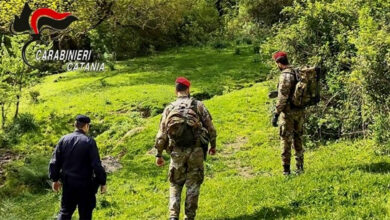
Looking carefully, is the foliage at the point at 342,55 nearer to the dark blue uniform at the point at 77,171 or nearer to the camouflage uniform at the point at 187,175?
the camouflage uniform at the point at 187,175

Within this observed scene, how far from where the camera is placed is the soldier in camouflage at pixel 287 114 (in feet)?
36.2

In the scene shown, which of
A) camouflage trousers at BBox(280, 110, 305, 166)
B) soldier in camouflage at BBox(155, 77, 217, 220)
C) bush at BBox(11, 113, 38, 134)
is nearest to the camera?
soldier in camouflage at BBox(155, 77, 217, 220)

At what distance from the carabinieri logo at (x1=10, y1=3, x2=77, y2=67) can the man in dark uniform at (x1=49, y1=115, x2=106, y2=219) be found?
21.2m

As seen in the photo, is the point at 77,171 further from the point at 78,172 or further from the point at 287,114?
the point at 287,114

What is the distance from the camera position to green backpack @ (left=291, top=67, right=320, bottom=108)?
10969 mm

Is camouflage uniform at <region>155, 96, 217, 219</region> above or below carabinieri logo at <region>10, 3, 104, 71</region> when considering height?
below

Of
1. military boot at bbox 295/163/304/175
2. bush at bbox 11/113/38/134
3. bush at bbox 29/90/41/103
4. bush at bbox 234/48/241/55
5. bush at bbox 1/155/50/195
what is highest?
bush at bbox 234/48/241/55

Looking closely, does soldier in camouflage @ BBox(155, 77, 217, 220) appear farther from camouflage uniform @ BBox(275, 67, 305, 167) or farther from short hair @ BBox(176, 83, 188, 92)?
camouflage uniform @ BBox(275, 67, 305, 167)

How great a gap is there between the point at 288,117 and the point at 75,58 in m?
38.3

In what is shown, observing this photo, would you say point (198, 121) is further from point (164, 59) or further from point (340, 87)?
point (164, 59)

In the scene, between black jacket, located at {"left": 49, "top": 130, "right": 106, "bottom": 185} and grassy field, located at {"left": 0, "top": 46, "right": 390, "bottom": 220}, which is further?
grassy field, located at {"left": 0, "top": 46, "right": 390, "bottom": 220}

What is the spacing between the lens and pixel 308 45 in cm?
1694

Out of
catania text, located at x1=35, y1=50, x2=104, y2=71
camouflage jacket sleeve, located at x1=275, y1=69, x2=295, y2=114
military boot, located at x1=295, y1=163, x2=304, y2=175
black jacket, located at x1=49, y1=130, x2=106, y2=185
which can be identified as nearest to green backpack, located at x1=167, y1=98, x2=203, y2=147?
black jacket, located at x1=49, y1=130, x2=106, y2=185

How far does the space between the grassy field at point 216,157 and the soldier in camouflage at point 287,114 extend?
27.0 inches
